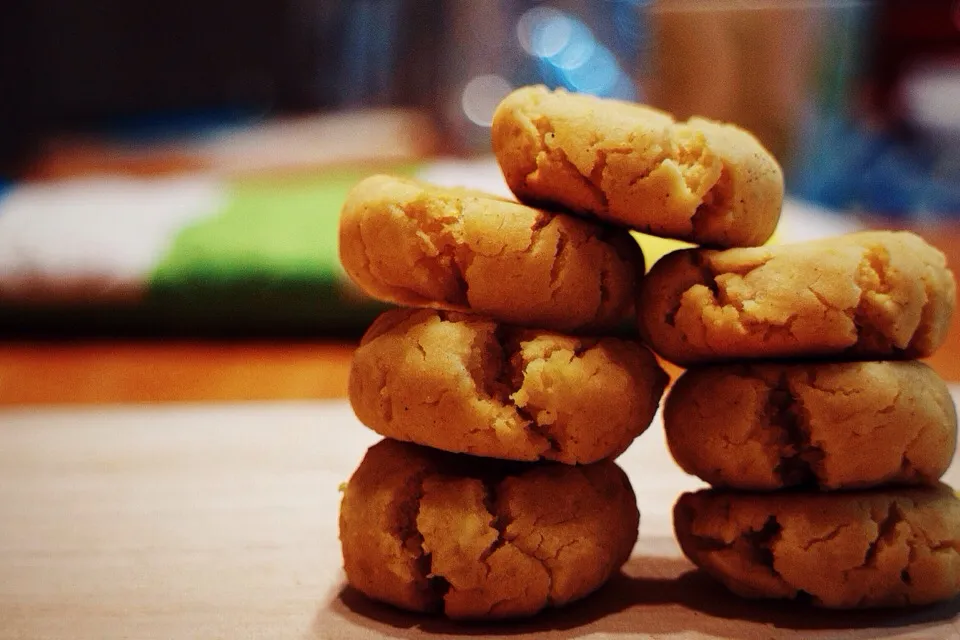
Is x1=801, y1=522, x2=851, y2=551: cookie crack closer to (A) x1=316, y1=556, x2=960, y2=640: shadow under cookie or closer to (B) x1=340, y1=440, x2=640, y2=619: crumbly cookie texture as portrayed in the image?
(A) x1=316, y1=556, x2=960, y2=640: shadow under cookie

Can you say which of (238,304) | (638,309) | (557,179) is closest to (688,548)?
(638,309)

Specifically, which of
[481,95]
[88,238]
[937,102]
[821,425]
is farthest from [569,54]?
[821,425]

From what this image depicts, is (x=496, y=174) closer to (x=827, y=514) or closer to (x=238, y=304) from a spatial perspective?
(x=238, y=304)

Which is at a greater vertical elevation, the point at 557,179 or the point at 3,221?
the point at 557,179

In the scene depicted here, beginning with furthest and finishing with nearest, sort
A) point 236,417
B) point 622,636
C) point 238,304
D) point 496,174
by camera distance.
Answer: point 496,174, point 238,304, point 236,417, point 622,636

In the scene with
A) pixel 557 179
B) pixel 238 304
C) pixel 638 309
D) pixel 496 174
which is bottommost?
pixel 238 304

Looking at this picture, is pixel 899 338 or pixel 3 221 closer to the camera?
pixel 899 338

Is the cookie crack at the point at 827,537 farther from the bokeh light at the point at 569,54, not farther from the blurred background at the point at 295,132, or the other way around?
the bokeh light at the point at 569,54
